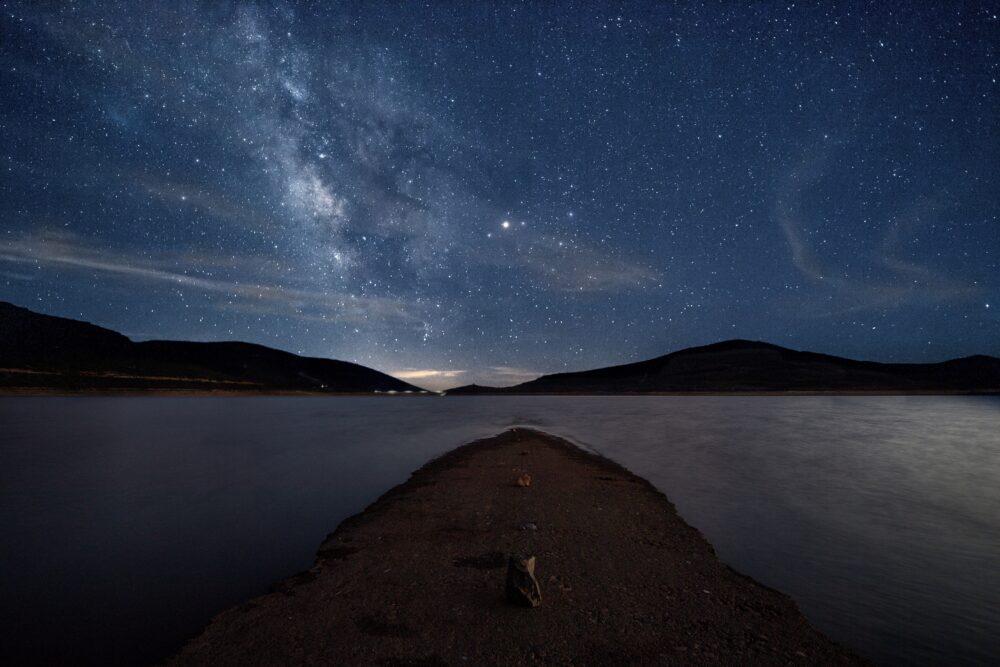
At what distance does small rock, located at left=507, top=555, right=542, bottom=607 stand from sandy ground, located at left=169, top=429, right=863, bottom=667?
137mm

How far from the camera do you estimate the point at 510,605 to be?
6.46 metres

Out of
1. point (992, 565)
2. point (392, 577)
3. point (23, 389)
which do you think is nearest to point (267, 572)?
point (392, 577)

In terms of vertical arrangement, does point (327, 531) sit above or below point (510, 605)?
below

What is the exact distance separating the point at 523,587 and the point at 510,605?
1.11 feet

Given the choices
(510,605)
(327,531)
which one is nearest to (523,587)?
(510,605)

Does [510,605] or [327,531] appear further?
[327,531]

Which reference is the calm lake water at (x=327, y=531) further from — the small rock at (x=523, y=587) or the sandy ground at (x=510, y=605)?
the small rock at (x=523, y=587)

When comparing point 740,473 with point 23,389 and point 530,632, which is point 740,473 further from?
point 23,389

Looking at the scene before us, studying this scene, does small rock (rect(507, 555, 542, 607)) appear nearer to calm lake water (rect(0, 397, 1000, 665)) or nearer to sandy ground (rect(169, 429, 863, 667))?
sandy ground (rect(169, 429, 863, 667))

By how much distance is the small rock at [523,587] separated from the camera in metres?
6.38

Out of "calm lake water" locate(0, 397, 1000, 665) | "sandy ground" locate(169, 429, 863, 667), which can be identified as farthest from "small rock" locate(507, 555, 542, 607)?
"calm lake water" locate(0, 397, 1000, 665)

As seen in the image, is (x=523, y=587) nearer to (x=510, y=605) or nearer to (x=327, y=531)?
(x=510, y=605)

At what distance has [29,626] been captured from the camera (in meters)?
6.63

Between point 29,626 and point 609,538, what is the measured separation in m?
9.82
